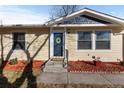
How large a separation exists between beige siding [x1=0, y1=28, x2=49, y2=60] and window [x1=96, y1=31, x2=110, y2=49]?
3927 millimetres

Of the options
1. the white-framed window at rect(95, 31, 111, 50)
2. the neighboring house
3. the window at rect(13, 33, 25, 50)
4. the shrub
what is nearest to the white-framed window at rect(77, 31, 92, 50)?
the neighboring house

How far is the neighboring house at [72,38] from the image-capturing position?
16.6 m

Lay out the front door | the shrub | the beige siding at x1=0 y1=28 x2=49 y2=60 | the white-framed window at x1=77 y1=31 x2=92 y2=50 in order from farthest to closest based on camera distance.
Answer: the beige siding at x1=0 y1=28 x2=49 y2=60 → the front door → the white-framed window at x1=77 y1=31 x2=92 y2=50 → the shrub

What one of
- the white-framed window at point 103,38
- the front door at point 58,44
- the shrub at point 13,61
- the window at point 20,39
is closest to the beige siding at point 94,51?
the white-framed window at point 103,38

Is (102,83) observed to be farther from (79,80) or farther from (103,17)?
(103,17)

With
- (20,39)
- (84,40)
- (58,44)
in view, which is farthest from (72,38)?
(20,39)

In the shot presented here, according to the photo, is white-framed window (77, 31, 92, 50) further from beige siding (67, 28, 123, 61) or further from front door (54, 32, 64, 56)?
front door (54, 32, 64, 56)

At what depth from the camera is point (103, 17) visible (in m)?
16.3

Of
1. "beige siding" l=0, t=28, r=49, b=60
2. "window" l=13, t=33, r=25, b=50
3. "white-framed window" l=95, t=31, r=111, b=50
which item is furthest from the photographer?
"window" l=13, t=33, r=25, b=50

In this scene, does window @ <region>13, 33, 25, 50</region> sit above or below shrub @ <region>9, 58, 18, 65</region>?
above

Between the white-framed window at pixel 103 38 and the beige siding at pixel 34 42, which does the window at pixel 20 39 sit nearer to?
the beige siding at pixel 34 42

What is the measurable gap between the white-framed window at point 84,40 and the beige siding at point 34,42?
2569 millimetres

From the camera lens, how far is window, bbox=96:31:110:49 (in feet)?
55.6
